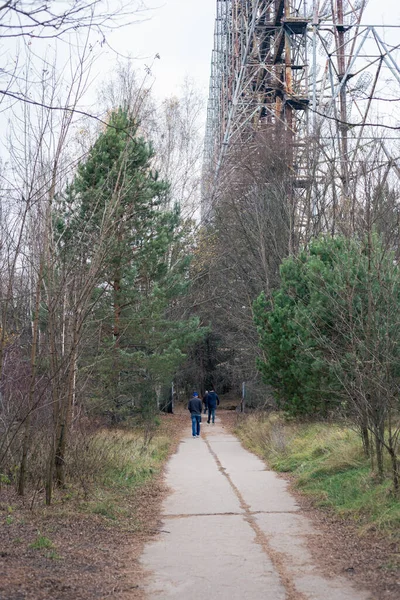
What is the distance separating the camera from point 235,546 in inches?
274

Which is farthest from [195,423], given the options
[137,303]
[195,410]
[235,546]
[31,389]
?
[235,546]

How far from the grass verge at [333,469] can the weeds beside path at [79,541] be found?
2.60 meters

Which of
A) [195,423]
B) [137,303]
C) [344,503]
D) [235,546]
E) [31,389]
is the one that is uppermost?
[137,303]

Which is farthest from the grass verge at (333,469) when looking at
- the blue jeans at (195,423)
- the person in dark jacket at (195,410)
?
the blue jeans at (195,423)

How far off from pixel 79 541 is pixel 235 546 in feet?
5.64

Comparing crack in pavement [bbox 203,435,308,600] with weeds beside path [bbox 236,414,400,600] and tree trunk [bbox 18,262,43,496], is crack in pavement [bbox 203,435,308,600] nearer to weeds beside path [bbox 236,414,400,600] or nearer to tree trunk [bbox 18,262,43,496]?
weeds beside path [bbox 236,414,400,600]

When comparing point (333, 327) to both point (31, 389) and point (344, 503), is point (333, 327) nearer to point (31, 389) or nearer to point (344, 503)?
point (344, 503)

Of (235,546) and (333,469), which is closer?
(235,546)

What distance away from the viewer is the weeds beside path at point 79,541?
528cm

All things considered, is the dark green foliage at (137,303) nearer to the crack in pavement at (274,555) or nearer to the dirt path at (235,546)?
the dirt path at (235,546)

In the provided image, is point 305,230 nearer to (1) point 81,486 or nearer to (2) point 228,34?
(1) point 81,486

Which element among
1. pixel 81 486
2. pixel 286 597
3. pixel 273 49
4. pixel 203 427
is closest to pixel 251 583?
pixel 286 597

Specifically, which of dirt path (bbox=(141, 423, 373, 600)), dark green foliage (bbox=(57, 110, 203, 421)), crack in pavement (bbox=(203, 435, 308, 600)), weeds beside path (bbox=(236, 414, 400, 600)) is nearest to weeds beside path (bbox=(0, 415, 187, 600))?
dirt path (bbox=(141, 423, 373, 600))

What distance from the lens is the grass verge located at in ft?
26.0
